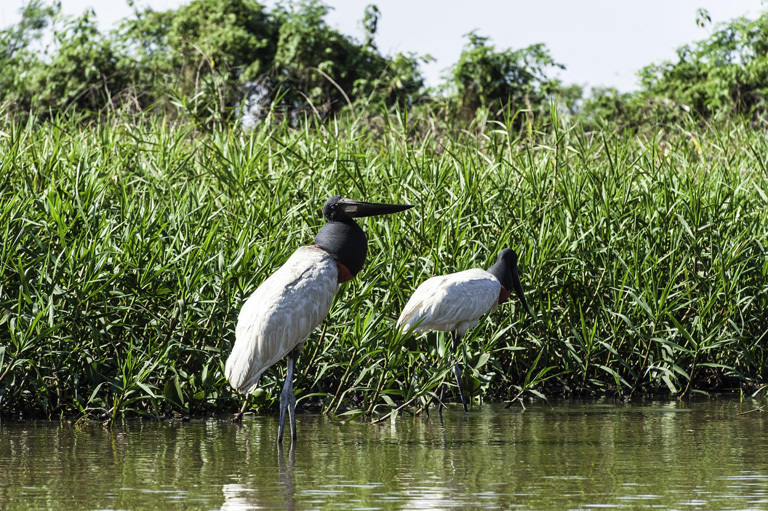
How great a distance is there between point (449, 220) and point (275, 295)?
2004mm

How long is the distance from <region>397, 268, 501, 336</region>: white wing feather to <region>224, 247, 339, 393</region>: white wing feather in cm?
86

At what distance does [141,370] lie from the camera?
227 inches

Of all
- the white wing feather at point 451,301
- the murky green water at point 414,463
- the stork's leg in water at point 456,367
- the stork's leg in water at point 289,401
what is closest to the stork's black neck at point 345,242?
the stork's leg in water at point 289,401

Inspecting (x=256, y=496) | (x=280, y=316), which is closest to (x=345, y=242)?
(x=280, y=316)

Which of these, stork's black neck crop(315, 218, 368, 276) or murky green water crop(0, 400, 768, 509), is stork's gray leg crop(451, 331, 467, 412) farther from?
stork's black neck crop(315, 218, 368, 276)

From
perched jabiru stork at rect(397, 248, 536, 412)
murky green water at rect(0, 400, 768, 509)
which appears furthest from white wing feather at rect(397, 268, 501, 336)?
murky green water at rect(0, 400, 768, 509)

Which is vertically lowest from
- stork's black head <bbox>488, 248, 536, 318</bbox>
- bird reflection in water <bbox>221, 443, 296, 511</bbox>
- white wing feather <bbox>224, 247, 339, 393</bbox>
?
bird reflection in water <bbox>221, 443, 296, 511</bbox>

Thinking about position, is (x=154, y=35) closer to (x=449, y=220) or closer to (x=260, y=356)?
(x=449, y=220)

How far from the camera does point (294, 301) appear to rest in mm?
5117

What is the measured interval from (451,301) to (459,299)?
11 centimetres

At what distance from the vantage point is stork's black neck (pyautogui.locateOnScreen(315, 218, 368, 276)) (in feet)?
17.7

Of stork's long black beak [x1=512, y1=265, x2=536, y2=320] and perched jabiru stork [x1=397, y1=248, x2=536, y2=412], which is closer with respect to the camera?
perched jabiru stork [x1=397, y1=248, x2=536, y2=412]

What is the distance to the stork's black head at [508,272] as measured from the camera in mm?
6348

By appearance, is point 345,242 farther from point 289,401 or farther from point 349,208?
point 289,401
